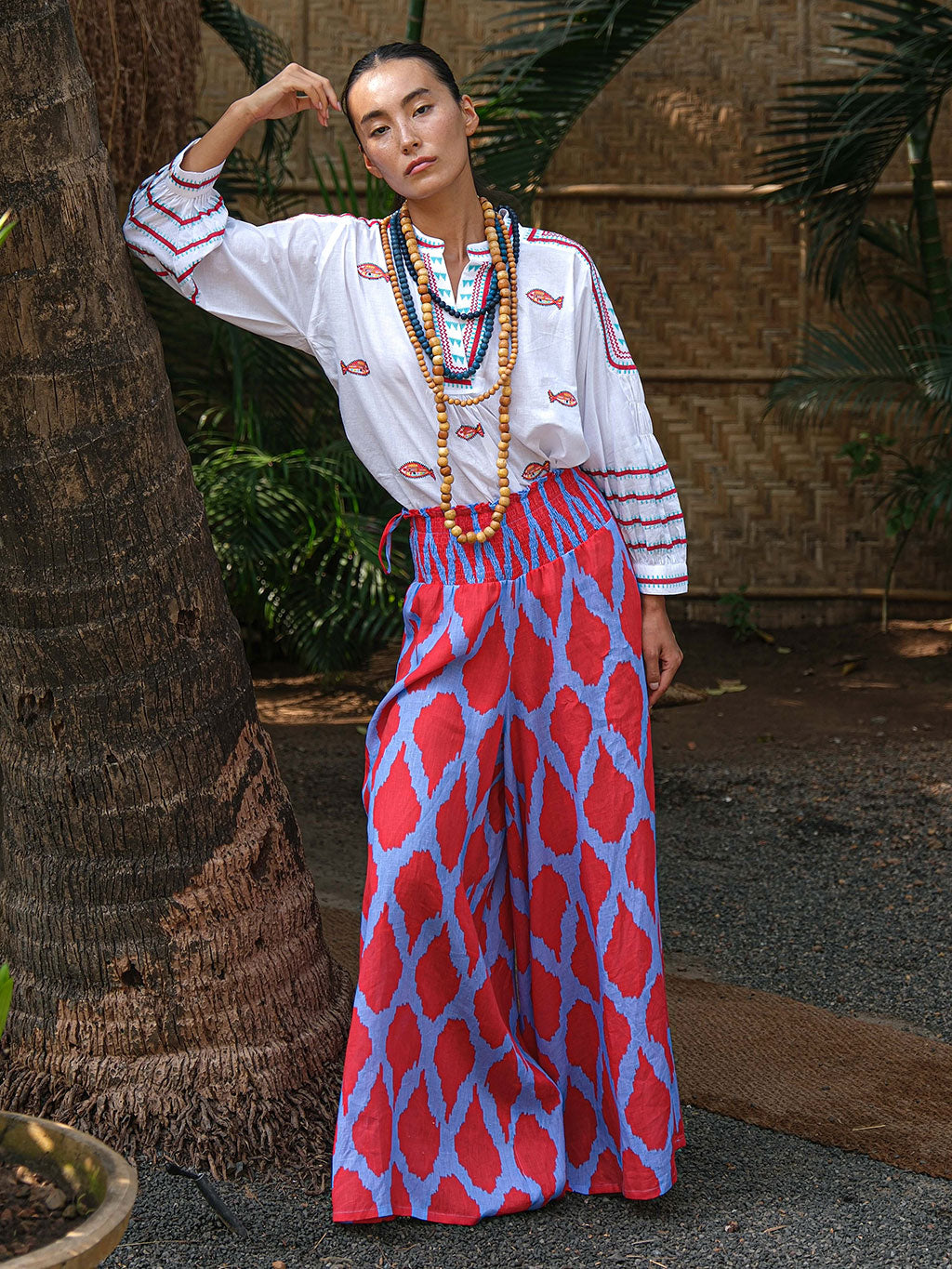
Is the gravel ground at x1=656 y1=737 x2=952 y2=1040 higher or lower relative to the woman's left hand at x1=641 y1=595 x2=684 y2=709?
lower

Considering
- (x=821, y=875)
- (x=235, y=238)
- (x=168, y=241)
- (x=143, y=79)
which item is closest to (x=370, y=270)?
(x=235, y=238)

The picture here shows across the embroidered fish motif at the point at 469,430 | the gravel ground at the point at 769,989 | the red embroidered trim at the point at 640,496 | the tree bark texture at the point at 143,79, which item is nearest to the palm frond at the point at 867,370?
the gravel ground at the point at 769,989

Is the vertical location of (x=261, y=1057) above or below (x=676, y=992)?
above

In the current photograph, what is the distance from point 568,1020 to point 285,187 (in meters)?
4.96

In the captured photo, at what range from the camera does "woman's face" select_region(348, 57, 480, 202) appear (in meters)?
2.30

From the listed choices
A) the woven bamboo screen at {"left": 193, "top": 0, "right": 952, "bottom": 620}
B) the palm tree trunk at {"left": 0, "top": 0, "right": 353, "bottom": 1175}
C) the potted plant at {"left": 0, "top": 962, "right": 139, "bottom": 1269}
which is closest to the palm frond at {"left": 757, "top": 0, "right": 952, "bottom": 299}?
the woven bamboo screen at {"left": 193, "top": 0, "right": 952, "bottom": 620}

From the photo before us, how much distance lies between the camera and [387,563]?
4.46 metres

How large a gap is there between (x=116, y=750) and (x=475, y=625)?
632mm

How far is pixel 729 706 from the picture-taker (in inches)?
244

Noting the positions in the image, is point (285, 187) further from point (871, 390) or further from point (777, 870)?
point (777, 870)

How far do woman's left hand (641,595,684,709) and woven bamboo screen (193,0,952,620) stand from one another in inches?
181

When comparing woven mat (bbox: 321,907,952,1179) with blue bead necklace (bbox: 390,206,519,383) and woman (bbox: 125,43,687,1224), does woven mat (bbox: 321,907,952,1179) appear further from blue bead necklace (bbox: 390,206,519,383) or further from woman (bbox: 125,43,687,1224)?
blue bead necklace (bbox: 390,206,519,383)

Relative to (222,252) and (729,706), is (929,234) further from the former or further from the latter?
(222,252)

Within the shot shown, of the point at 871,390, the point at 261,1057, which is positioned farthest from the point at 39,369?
the point at 871,390
